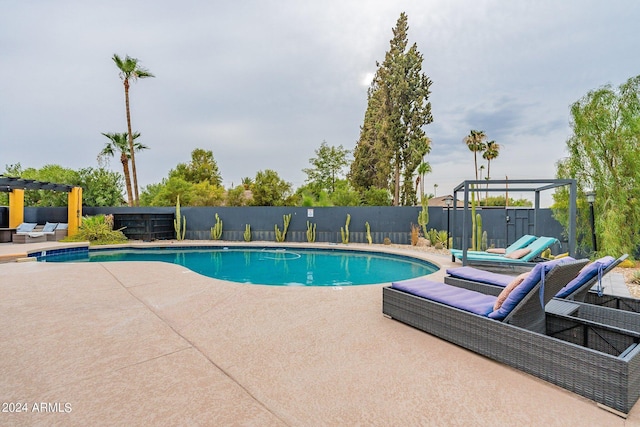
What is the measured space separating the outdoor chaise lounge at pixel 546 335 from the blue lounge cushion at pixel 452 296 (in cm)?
1

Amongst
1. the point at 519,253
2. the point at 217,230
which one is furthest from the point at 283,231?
the point at 519,253

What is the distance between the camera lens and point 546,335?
2.74 meters

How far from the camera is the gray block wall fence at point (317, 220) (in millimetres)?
11912

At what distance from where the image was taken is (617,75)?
297 inches

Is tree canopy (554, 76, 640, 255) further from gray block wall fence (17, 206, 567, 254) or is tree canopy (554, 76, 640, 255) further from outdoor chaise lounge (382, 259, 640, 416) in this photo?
outdoor chaise lounge (382, 259, 640, 416)

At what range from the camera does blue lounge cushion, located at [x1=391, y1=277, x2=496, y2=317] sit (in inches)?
114

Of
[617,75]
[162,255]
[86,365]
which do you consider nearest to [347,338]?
[86,365]

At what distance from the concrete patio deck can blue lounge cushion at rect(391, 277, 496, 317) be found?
381 millimetres

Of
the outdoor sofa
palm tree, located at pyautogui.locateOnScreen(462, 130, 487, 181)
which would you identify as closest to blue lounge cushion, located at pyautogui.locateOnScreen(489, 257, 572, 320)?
the outdoor sofa

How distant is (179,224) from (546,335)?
47.2 ft

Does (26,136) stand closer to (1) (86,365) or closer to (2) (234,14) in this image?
(2) (234,14)

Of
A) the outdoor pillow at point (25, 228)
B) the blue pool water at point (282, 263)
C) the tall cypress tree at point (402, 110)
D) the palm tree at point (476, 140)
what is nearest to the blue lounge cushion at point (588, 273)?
the blue pool water at point (282, 263)

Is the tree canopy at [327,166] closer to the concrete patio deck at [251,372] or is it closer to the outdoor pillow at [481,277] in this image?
the outdoor pillow at [481,277]

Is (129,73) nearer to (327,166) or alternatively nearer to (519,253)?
(327,166)
